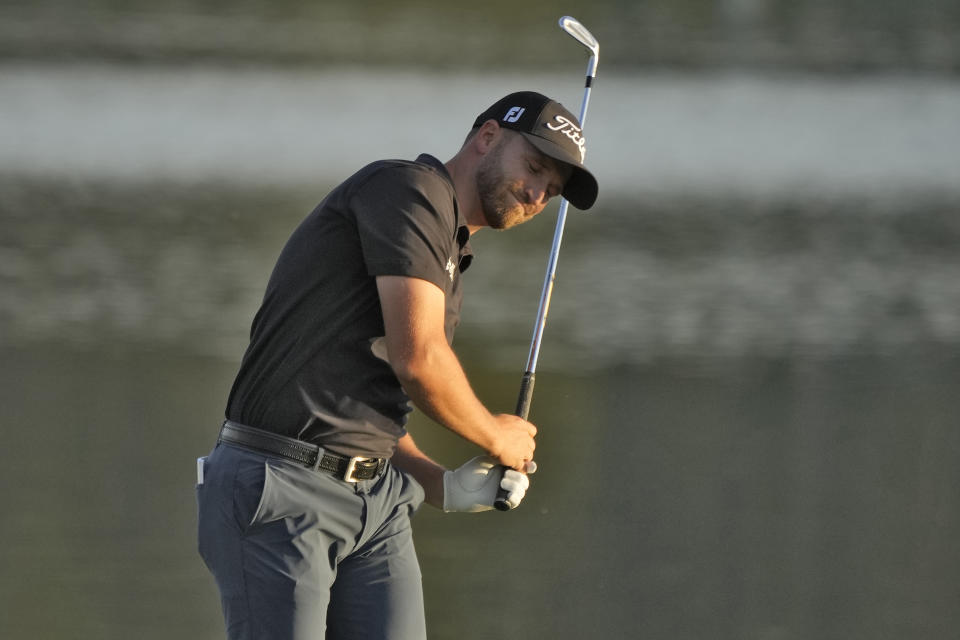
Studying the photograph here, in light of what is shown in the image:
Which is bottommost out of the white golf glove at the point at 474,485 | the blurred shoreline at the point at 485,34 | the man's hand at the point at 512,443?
the white golf glove at the point at 474,485

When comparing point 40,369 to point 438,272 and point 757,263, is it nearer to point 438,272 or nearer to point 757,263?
point 757,263

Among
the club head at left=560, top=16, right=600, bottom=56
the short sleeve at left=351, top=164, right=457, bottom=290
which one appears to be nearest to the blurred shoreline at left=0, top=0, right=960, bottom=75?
the club head at left=560, top=16, right=600, bottom=56

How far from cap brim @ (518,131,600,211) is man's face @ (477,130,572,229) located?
0.8 inches

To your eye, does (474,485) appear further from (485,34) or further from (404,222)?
(485,34)

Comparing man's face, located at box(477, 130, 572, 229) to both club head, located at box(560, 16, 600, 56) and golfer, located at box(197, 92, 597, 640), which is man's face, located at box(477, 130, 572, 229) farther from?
Answer: club head, located at box(560, 16, 600, 56)

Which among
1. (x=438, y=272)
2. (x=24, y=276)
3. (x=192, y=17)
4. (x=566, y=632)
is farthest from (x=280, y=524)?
(x=192, y=17)

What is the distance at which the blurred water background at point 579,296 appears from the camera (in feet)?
10.6

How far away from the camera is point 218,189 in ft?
19.0

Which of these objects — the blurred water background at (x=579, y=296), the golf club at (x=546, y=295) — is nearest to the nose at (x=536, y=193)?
the golf club at (x=546, y=295)

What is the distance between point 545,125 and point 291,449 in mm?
563

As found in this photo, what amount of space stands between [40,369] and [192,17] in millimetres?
2692

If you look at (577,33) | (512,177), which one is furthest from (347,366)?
(577,33)

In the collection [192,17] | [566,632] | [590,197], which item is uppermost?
[192,17]

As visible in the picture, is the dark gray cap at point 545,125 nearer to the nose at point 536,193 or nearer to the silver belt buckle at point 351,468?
the nose at point 536,193
